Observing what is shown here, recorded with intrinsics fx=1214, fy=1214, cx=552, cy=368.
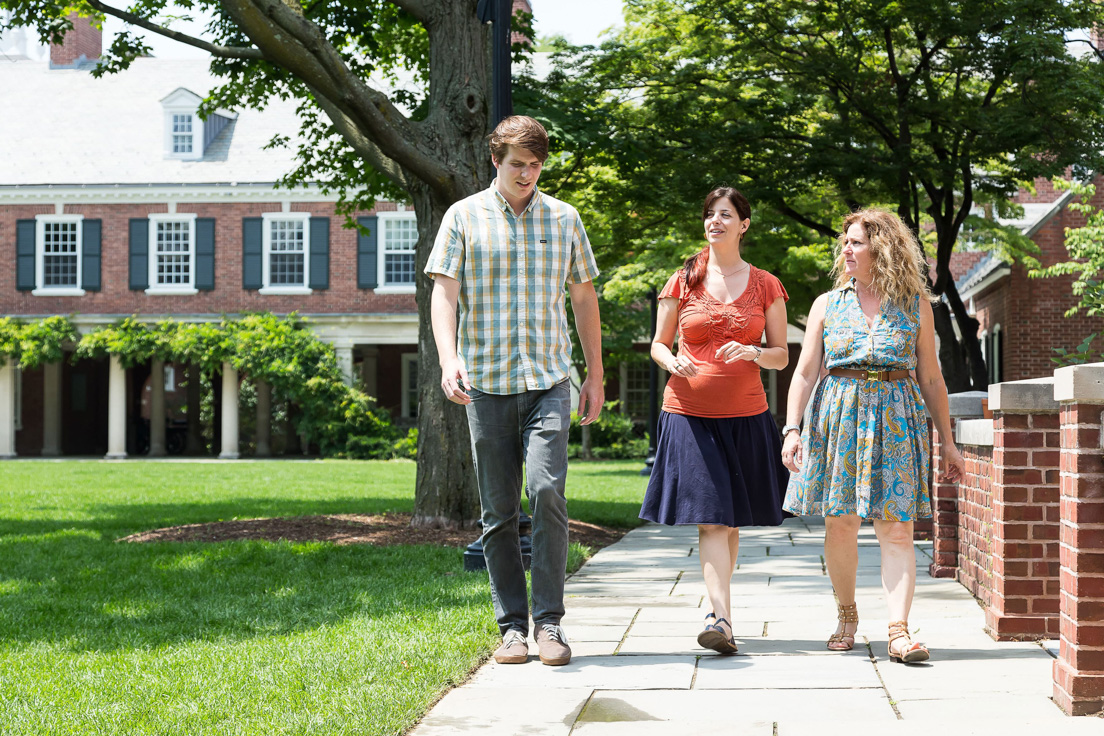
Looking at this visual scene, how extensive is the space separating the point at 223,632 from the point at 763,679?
8.34 ft

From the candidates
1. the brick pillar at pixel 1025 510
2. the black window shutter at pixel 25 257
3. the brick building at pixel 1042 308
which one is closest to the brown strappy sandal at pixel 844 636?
the brick pillar at pixel 1025 510

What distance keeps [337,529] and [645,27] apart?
8.91 m

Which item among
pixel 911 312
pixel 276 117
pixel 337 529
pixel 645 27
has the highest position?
pixel 276 117

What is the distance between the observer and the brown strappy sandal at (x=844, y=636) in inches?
191

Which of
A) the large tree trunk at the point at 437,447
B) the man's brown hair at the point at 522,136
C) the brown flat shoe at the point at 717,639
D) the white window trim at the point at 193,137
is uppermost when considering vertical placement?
the white window trim at the point at 193,137

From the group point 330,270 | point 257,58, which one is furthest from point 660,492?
point 330,270

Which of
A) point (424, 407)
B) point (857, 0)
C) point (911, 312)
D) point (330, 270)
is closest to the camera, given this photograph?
point (911, 312)

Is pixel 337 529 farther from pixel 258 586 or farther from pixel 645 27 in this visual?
pixel 645 27

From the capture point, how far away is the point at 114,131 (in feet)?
109

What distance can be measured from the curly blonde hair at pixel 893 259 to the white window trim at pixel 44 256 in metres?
29.4

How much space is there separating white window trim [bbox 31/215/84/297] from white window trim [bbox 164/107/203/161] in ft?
9.59

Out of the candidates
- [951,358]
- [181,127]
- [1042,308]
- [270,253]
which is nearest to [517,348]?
[951,358]

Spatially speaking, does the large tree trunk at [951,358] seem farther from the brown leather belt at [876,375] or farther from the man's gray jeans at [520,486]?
the man's gray jeans at [520,486]

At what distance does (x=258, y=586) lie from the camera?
699cm
